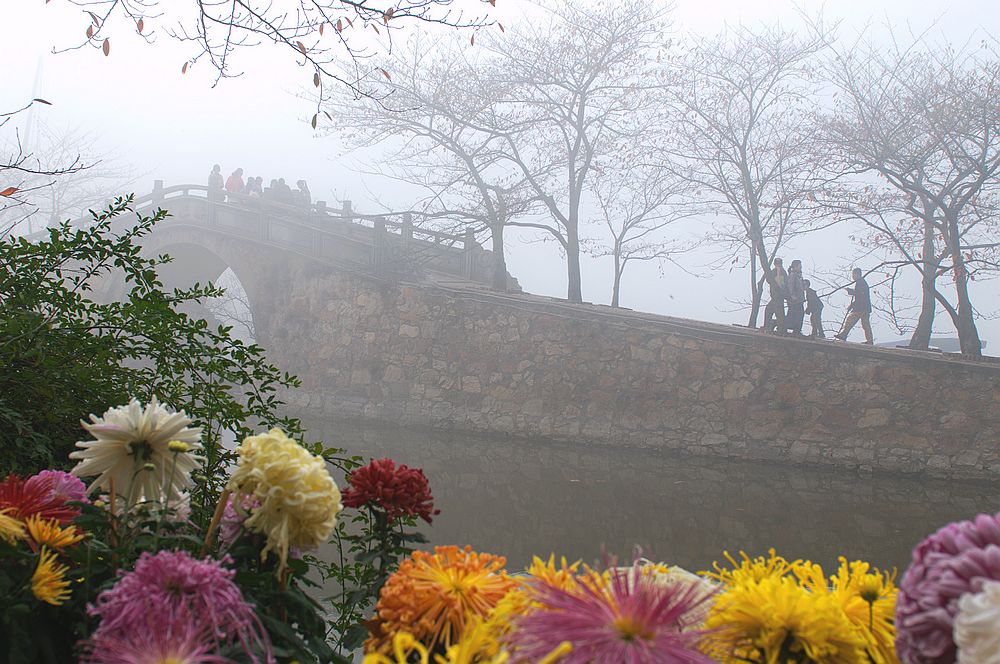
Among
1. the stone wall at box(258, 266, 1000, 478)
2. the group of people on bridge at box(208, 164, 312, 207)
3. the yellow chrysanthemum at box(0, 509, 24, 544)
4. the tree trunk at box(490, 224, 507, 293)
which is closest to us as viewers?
the yellow chrysanthemum at box(0, 509, 24, 544)

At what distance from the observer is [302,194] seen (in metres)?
20.3

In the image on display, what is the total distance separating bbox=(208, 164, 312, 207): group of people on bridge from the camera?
768 inches

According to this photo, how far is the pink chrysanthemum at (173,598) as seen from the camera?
602mm

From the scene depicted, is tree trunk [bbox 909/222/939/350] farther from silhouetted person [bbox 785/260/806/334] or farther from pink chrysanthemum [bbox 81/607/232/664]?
pink chrysanthemum [bbox 81/607/232/664]

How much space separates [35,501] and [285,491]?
35 cm

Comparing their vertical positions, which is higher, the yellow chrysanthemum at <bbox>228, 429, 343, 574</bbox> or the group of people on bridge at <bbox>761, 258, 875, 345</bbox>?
the group of people on bridge at <bbox>761, 258, 875, 345</bbox>

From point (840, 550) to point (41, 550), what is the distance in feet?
22.8

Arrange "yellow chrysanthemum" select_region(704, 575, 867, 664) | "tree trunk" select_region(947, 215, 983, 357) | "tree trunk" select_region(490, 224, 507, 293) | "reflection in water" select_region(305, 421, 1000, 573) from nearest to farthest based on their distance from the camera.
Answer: "yellow chrysanthemum" select_region(704, 575, 867, 664)
"reflection in water" select_region(305, 421, 1000, 573)
"tree trunk" select_region(947, 215, 983, 357)
"tree trunk" select_region(490, 224, 507, 293)

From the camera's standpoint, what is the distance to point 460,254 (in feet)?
57.7

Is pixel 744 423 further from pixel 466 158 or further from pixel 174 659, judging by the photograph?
pixel 174 659

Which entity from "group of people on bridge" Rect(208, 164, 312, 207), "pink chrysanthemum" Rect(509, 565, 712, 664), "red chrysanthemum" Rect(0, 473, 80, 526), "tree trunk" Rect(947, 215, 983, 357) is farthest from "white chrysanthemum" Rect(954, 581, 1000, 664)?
"group of people on bridge" Rect(208, 164, 312, 207)

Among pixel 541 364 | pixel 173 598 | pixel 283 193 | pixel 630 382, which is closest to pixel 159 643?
pixel 173 598

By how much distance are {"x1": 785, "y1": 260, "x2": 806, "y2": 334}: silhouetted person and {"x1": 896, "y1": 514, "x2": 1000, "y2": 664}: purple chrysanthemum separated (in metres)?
13.1

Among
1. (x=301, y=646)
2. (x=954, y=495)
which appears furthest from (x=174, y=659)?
(x=954, y=495)
